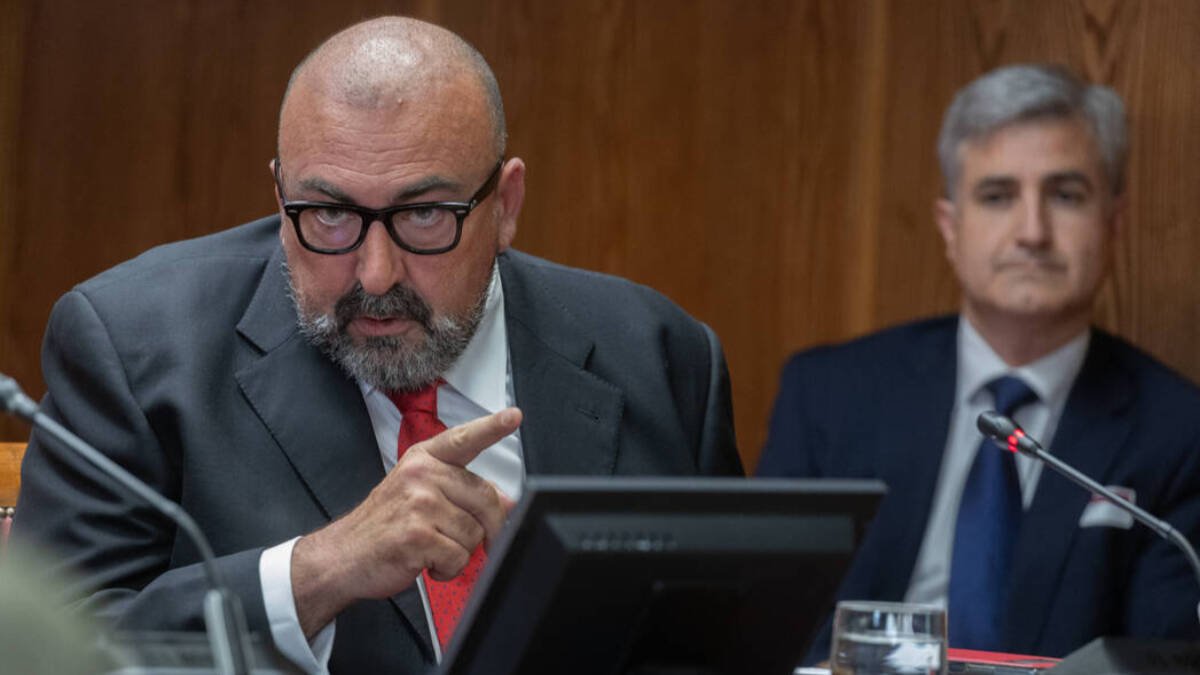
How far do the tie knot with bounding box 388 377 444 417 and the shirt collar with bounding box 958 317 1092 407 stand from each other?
1.15 meters

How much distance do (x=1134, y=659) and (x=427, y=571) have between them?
2.54 feet

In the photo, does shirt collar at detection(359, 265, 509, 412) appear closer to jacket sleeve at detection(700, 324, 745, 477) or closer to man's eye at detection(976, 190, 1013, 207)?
jacket sleeve at detection(700, 324, 745, 477)

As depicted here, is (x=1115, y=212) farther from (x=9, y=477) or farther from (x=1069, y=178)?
(x=9, y=477)

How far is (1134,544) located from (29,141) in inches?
99.1

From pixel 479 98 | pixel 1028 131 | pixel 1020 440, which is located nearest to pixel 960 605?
pixel 1028 131

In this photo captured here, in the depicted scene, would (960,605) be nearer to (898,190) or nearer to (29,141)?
(898,190)

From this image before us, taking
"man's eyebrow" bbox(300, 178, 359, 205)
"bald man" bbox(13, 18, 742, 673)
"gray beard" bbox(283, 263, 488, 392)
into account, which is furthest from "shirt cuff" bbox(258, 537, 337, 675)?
"man's eyebrow" bbox(300, 178, 359, 205)

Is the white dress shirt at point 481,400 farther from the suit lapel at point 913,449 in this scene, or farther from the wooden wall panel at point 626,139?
the wooden wall panel at point 626,139

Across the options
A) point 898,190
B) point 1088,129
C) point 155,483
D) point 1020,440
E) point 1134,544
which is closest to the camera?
point 1020,440

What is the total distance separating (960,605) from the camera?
2852 mm

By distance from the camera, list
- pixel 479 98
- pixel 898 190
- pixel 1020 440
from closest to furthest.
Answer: pixel 1020 440
pixel 479 98
pixel 898 190

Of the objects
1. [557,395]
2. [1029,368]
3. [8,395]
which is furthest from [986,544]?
[8,395]

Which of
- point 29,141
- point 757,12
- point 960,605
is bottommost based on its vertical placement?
point 960,605

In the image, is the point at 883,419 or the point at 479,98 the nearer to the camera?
the point at 479,98
